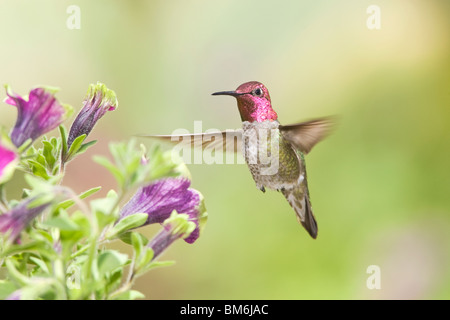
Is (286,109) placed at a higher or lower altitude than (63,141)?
higher

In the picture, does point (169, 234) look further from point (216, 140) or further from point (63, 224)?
point (216, 140)

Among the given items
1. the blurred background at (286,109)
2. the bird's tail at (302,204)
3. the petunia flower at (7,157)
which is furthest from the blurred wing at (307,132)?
the blurred background at (286,109)

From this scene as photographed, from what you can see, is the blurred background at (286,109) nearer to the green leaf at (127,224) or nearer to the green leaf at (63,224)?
the green leaf at (127,224)

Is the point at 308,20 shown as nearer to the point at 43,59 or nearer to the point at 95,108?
the point at 43,59

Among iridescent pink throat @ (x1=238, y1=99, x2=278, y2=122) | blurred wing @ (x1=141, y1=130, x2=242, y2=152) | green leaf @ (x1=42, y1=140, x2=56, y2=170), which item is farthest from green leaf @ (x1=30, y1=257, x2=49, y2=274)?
iridescent pink throat @ (x1=238, y1=99, x2=278, y2=122)

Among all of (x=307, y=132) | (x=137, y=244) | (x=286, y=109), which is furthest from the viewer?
(x=286, y=109)

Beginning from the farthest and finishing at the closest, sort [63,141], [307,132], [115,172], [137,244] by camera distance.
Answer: [307,132] → [63,141] → [137,244] → [115,172]

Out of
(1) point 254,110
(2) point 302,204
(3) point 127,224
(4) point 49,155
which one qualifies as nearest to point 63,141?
(4) point 49,155
